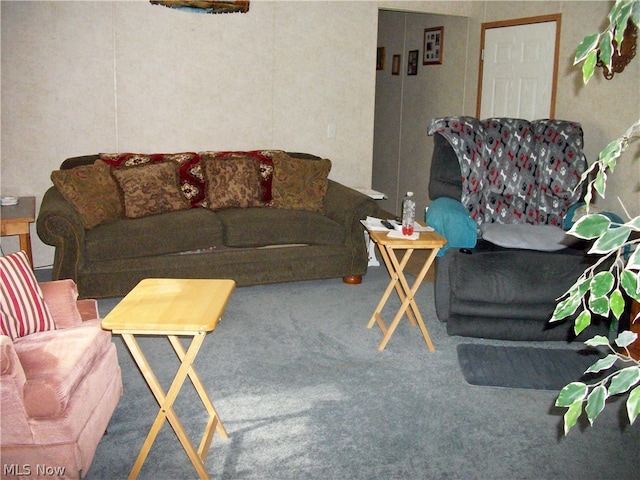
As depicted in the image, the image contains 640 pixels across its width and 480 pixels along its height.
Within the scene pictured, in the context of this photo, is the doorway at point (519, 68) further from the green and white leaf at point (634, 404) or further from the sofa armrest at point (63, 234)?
the green and white leaf at point (634, 404)

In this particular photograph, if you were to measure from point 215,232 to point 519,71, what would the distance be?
2979 mm

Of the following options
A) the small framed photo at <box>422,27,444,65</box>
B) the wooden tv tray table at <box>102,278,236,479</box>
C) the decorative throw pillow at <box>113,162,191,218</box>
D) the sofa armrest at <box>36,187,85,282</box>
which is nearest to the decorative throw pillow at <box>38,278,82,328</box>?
the wooden tv tray table at <box>102,278,236,479</box>

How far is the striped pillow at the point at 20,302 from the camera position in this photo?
2350 millimetres

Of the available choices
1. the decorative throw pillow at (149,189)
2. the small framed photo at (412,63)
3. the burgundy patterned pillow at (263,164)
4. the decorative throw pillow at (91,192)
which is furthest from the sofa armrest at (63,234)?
the small framed photo at (412,63)

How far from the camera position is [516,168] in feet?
13.7

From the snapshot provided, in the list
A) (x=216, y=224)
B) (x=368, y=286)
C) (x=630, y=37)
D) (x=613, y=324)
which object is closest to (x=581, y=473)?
(x=613, y=324)

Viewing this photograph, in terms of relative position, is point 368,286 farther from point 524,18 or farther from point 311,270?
point 524,18

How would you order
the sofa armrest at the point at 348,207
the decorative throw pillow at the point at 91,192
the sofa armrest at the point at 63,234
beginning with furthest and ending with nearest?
the sofa armrest at the point at 348,207
the decorative throw pillow at the point at 91,192
the sofa armrest at the point at 63,234

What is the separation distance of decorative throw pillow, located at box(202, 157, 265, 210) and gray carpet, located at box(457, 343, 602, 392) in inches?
81.8

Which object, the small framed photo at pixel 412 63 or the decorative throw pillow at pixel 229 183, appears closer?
the decorative throw pillow at pixel 229 183

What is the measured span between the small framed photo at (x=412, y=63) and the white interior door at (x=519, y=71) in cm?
109

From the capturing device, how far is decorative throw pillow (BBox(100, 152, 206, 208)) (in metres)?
4.62

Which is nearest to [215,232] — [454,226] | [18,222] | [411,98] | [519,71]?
[18,222]

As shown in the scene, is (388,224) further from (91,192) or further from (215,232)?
(91,192)
